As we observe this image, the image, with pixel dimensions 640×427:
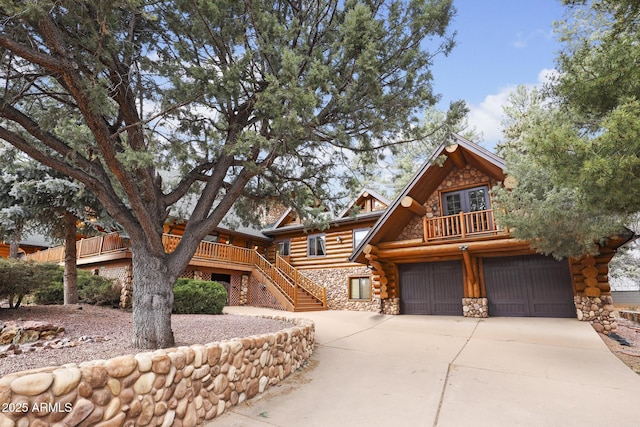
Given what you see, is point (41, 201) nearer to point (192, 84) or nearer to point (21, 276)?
point (21, 276)

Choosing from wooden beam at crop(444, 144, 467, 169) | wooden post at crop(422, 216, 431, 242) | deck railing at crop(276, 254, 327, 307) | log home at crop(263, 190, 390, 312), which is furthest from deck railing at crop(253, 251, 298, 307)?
wooden beam at crop(444, 144, 467, 169)

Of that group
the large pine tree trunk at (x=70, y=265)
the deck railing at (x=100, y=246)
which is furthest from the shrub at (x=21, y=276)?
the deck railing at (x=100, y=246)

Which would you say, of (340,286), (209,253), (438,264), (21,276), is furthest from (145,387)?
(340,286)

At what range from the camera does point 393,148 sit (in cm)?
718

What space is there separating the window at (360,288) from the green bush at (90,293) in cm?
1015

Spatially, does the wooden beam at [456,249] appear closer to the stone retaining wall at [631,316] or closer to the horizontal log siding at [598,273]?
the horizontal log siding at [598,273]

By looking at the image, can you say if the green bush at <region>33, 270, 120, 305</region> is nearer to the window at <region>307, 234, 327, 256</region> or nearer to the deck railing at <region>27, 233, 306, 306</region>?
the deck railing at <region>27, 233, 306, 306</region>

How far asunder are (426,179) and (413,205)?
44.2 inches

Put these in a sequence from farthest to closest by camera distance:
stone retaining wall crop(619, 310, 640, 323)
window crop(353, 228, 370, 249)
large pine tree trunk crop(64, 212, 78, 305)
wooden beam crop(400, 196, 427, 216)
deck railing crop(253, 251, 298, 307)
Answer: window crop(353, 228, 370, 249) → deck railing crop(253, 251, 298, 307) → stone retaining wall crop(619, 310, 640, 323) → wooden beam crop(400, 196, 427, 216) → large pine tree trunk crop(64, 212, 78, 305)

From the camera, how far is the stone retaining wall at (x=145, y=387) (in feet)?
7.68

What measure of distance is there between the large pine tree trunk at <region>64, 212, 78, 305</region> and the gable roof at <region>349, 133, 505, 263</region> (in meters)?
9.73

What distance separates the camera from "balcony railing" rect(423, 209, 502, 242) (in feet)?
36.2

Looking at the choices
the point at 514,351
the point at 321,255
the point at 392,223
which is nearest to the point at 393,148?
the point at 514,351

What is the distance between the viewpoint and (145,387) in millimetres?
3027
